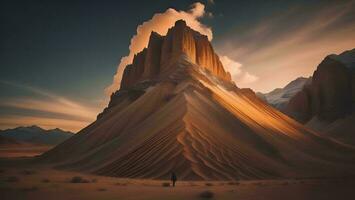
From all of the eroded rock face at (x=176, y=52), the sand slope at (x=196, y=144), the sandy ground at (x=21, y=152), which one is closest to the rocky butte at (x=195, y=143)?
the sand slope at (x=196, y=144)

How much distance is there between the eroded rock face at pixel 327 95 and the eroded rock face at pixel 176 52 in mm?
45564

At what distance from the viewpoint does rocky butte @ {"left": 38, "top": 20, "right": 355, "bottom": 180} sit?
36.5 meters

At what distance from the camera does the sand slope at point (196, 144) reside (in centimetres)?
3641

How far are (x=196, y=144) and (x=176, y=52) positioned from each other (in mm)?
50094

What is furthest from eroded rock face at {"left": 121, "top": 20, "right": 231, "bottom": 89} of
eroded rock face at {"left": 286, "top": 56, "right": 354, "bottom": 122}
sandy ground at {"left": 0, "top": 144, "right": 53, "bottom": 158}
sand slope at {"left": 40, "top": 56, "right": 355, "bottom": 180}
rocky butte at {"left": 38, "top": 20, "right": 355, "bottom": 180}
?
eroded rock face at {"left": 286, "top": 56, "right": 354, "bottom": 122}

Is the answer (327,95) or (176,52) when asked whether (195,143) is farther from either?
(327,95)

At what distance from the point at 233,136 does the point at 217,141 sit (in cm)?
557

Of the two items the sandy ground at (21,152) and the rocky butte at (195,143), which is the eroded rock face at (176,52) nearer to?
the rocky butte at (195,143)

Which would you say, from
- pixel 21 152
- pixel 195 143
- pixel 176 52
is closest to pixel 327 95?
pixel 176 52

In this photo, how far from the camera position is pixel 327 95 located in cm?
12262

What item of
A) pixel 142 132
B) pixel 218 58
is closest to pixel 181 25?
pixel 218 58

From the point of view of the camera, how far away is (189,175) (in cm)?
3272

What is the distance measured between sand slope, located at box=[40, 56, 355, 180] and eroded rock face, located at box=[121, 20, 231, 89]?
45.8 feet

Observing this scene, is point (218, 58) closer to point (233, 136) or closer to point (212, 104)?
point (212, 104)
